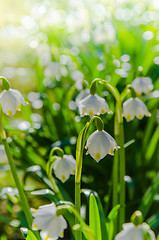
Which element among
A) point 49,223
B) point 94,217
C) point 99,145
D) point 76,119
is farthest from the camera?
point 76,119

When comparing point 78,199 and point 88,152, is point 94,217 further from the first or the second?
point 88,152

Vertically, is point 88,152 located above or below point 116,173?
above

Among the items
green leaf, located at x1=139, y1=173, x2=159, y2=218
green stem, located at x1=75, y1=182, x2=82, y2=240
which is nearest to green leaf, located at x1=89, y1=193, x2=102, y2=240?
green stem, located at x1=75, y1=182, x2=82, y2=240

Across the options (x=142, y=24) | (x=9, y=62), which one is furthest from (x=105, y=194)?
(x=9, y=62)

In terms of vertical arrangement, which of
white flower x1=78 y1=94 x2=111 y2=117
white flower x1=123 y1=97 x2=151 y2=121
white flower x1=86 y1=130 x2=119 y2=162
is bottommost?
white flower x1=86 y1=130 x2=119 y2=162

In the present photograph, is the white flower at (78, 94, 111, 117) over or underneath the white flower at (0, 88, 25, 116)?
underneath

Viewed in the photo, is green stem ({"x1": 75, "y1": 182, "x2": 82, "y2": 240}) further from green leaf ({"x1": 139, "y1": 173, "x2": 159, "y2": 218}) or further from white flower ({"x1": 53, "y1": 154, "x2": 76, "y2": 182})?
green leaf ({"x1": 139, "y1": 173, "x2": 159, "y2": 218})

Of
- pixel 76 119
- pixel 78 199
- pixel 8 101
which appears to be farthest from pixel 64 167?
pixel 76 119

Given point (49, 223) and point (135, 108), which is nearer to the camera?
point (49, 223)

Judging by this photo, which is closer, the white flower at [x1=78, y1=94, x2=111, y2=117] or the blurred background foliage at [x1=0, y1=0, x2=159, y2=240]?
the white flower at [x1=78, y1=94, x2=111, y2=117]

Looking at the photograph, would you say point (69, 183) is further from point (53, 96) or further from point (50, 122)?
point (53, 96)

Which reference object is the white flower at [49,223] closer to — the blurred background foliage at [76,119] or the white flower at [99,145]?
the white flower at [99,145]
